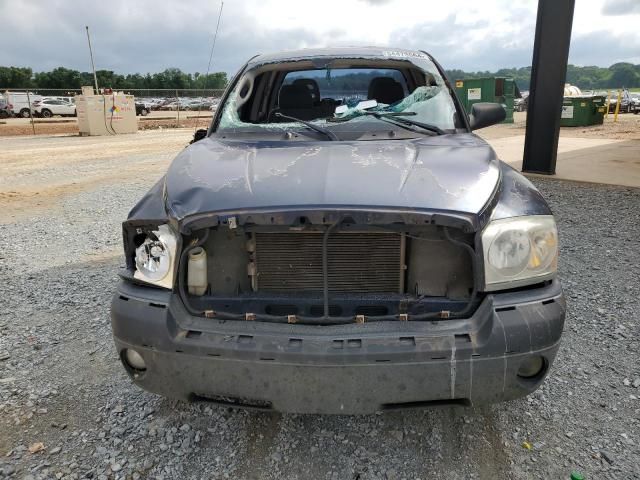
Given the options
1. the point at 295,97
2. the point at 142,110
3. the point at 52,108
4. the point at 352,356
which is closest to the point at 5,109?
the point at 52,108

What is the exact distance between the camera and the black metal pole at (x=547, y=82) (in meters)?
8.34

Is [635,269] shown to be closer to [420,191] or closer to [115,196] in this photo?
[420,191]

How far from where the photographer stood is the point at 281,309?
7.26 ft

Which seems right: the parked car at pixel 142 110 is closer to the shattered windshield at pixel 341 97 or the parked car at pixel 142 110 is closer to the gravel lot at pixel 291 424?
the gravel lot at pixel 291 424

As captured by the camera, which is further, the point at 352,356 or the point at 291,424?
the point at 291,424

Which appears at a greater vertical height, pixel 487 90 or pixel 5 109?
pixel 487 90

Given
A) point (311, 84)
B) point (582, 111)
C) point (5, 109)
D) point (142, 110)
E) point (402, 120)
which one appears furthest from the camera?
point (142, 110)

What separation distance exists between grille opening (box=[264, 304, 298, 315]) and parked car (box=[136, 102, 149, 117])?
1432 inches

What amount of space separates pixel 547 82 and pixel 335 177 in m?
7.91

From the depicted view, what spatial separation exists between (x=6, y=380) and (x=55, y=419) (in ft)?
1.98

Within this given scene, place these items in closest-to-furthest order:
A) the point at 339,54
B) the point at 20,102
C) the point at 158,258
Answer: the point at 158,258 → the point at 339,54 → the point at 20,102

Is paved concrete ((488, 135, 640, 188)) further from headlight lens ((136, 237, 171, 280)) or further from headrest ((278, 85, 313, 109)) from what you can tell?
headlight lens ((136, 237, 171, 280))

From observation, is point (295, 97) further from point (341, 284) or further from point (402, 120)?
point (341, 284)

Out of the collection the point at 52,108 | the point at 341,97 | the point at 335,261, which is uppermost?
the point at 341,97
